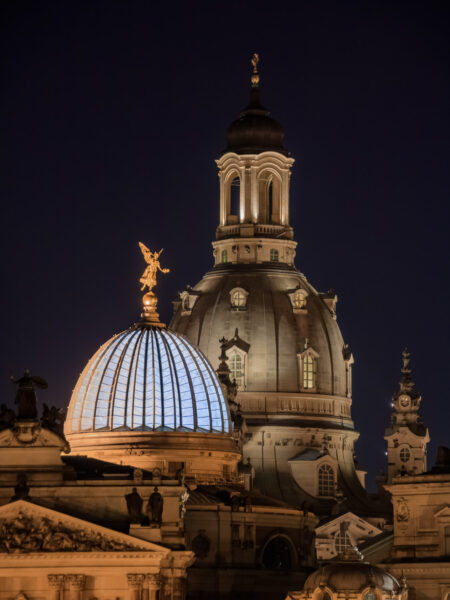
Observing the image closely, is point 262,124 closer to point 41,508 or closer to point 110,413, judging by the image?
point 110,413

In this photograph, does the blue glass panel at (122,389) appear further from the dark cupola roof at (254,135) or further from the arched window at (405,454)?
the dark cupola roof at (254,135)

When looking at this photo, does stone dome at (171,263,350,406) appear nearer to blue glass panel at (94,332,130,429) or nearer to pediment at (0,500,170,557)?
blue glass panel at (94,332,130,429)

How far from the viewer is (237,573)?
149750 mm

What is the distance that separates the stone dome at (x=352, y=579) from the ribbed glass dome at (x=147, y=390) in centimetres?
2018

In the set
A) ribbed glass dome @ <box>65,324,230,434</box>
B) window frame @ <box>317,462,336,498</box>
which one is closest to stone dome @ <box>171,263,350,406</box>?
window frame @ <box>317,462,336,498</box>

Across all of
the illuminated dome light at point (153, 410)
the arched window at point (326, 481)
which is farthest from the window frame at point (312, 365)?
the illuminated dome light at point (153, 410)

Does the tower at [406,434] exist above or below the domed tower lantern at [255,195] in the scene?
below

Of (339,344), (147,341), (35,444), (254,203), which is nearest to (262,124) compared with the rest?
(254,203)

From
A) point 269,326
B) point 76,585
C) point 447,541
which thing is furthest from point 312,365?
point 76,585

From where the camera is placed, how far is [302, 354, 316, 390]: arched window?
18500 cm

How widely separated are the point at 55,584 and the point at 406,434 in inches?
2367

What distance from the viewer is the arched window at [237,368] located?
604 feet

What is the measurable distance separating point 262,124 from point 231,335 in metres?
17.9

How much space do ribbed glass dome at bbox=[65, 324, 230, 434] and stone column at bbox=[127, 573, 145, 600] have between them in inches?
903
